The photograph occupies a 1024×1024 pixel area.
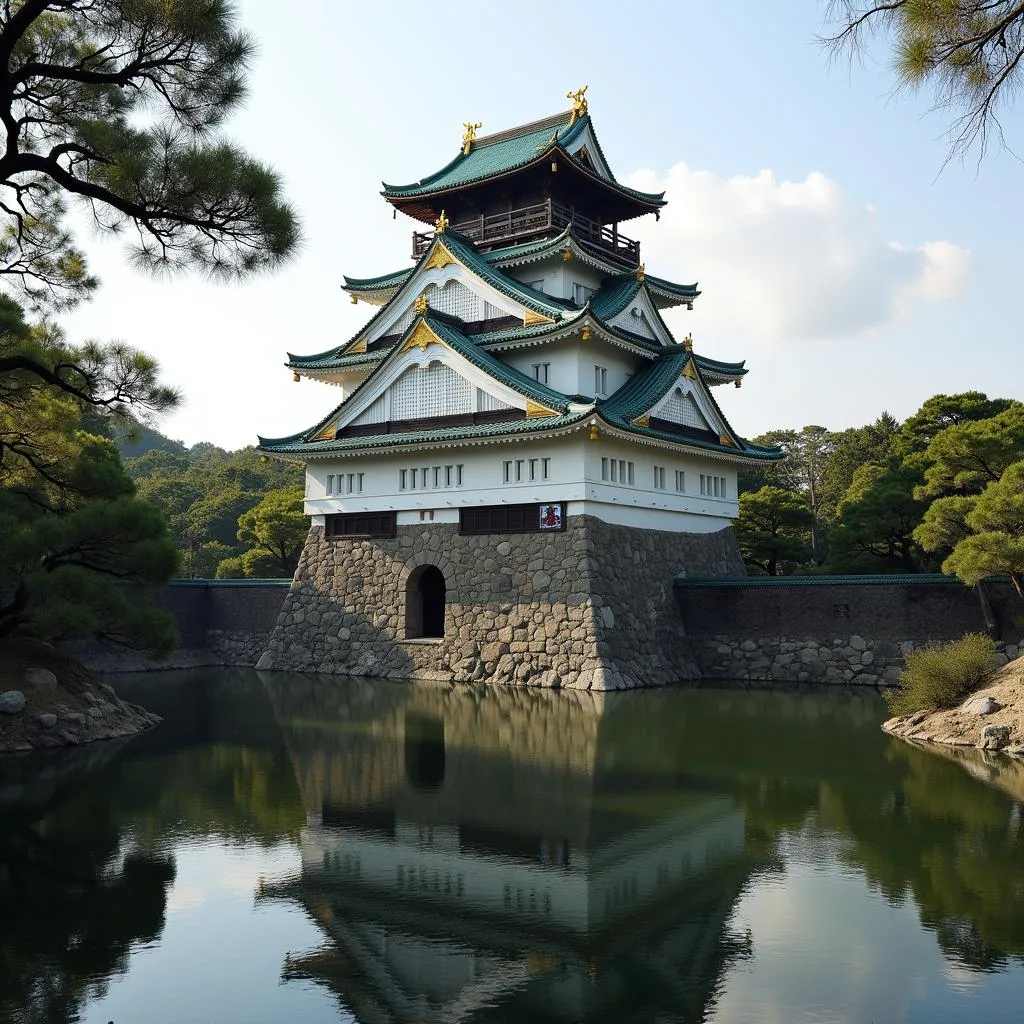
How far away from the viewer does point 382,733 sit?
15.8 meters

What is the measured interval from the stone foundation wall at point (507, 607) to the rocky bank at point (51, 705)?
889 cm

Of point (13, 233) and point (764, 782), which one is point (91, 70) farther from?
point (764, 782)

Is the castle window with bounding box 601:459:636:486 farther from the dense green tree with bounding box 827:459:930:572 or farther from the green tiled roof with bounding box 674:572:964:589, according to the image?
the dense green tree with bounding box 827:459:930:572

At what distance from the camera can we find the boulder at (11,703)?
47.5 ft

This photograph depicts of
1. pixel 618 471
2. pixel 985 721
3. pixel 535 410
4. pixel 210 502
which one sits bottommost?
pixel 985 721

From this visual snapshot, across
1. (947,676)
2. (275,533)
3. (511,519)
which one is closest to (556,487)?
(511,519)

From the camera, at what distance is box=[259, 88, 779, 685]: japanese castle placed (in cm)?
2388

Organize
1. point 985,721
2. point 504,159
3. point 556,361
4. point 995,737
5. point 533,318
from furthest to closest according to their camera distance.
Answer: point 504,159 < point 556,361 < point 533,318 < point 985,721 < point 995,737

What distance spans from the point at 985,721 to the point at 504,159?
→ 73.0 ft

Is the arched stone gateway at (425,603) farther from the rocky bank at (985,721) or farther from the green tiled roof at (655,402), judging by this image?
the rocky bank at (985,721)

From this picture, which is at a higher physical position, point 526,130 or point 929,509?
point 526,130

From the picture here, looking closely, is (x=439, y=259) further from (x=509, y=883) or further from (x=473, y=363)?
(x=509, y=883)

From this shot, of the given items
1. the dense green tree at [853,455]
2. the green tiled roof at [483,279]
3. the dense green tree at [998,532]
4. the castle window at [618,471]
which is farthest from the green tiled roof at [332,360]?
the dense green tree at [853,455]

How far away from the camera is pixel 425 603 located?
28.1 metres
